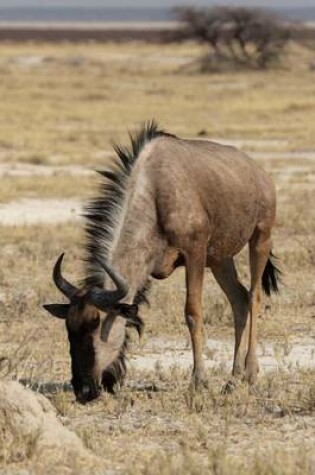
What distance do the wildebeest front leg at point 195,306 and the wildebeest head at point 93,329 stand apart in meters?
0.66

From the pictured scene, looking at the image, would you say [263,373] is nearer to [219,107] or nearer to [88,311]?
[88,311]

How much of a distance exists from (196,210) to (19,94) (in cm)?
3378

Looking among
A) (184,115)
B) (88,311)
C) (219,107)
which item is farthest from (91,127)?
(88,311)

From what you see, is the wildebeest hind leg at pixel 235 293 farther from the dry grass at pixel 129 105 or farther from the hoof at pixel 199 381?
the dry grass at pixel 129 105

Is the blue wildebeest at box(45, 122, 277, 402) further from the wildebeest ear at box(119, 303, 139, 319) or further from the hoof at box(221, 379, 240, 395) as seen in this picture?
the hoof at box(221, 379, 240, 395)

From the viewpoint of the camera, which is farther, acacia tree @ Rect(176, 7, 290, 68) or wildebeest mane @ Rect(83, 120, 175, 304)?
acacia tree @ Rect(176, 7, 290, 68)

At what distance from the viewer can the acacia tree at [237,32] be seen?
183ft

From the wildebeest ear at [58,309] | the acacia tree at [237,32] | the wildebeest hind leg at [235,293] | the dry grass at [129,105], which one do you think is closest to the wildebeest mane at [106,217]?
the wildebeest ear at [58,309]

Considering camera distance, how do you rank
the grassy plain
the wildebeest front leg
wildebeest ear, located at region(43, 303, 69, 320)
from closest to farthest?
the grassy plain < wildebeest ear, located at region(43, 303, 69, 320) < the wildebeest front leg

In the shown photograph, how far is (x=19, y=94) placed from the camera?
41.4 m

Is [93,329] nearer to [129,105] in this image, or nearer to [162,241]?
[162,241]

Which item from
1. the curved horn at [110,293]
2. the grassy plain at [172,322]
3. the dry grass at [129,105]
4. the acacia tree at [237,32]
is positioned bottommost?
the acacia tree at [237,32]

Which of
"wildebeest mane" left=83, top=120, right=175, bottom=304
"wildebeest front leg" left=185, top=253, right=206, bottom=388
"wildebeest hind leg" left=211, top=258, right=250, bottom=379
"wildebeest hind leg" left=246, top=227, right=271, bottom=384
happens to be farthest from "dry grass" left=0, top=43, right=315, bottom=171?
"wildebeest front leg" left=185, top=253, right=206, bottom=388

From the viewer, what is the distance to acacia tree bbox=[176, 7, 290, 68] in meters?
55.8
